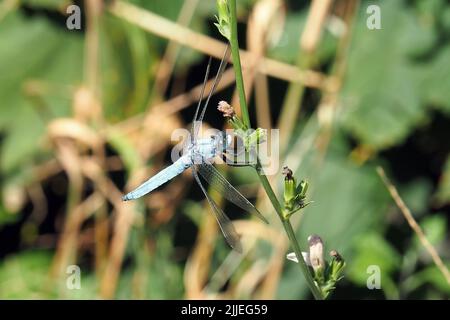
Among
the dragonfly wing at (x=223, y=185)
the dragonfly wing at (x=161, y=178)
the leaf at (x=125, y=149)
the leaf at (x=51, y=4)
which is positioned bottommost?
the dragonfly wing at (x=223, y=185)

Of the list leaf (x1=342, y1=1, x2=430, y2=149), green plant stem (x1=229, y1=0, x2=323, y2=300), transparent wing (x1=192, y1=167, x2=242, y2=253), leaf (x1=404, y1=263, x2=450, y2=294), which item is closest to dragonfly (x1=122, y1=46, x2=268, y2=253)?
transparent wing (x1=192, y1=167, x2=242, y2=253)

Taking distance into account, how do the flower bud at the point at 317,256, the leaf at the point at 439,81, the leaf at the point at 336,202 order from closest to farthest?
1. the flower bud at the point at 317,256
2. the leaf at the point at 439,81
3. the leaf at the point at 336,202

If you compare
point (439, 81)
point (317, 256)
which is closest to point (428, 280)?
point (439, 81)

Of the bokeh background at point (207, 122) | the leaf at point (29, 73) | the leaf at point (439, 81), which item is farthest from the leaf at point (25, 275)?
the leaf at point (439, 81)

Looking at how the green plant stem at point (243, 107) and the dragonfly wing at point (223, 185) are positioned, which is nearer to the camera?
the green plant stem at point (243, 107)

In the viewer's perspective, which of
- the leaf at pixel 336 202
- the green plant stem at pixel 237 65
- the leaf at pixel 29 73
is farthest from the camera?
the leaf at pixel 29 73

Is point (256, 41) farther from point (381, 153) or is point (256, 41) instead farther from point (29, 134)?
point (29, 134)

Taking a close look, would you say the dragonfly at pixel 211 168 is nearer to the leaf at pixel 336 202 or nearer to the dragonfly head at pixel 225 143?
the dragonfly head at pixel 225 143

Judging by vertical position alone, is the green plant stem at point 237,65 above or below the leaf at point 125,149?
below
